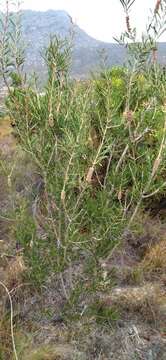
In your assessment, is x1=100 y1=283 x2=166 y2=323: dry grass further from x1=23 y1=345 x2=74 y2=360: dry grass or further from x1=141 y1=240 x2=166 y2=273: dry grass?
x1=23 y1=345 x2=74 y2=360: dry grass

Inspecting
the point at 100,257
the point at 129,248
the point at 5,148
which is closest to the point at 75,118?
the point at 100,257

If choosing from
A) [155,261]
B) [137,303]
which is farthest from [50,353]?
[155,261]

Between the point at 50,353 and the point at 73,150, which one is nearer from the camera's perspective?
the point at 73,150

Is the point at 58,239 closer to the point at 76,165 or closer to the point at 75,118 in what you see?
the point at 76,165

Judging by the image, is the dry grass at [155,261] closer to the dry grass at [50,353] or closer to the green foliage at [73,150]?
the green foliage at [73,150]

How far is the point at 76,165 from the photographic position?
311 centimetres

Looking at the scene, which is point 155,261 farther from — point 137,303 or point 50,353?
point 50,353

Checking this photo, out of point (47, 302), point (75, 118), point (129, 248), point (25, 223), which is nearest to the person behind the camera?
point (75, 118)

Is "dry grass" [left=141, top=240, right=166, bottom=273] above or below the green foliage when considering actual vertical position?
below

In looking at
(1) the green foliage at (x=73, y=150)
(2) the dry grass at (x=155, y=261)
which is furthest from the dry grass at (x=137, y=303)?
(1) the green foliage at (x=73, y=150)

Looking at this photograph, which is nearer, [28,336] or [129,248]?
[28,336]

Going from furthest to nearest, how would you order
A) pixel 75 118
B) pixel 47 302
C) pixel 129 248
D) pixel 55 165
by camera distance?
pixel 129 248
pixel 47 302
pixel 55 165
pixel 75 118

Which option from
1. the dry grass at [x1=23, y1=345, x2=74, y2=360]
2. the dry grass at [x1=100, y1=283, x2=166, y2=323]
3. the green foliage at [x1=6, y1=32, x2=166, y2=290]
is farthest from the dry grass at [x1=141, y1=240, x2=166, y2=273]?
the dry grass at [x1=23, y1=345, x2=74, y2=360]

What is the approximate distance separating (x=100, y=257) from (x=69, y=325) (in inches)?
22.3
